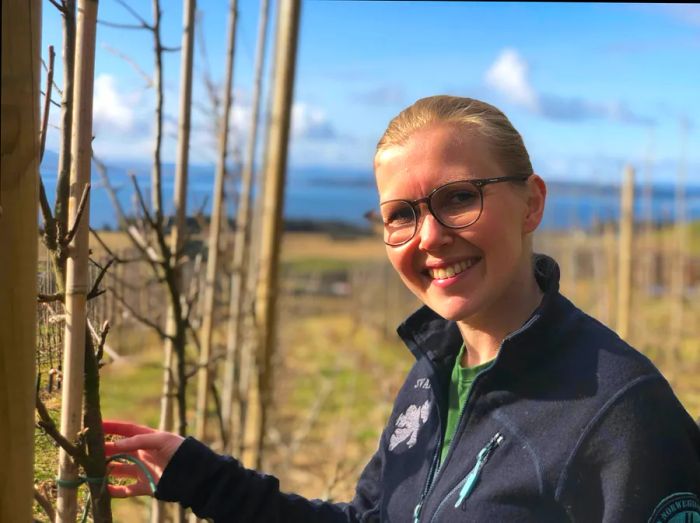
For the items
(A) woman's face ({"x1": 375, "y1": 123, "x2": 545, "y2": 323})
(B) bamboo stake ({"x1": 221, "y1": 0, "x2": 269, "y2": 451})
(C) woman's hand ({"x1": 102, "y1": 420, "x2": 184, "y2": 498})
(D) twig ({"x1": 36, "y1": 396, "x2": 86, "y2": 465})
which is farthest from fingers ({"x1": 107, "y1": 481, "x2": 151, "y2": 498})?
(B) bamboo stake ({"x1": 221, "y1": 0, "x2": 269, "y2": 451})

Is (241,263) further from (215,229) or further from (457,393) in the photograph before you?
(457,393)

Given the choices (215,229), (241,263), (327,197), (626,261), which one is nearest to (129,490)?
(215,229)

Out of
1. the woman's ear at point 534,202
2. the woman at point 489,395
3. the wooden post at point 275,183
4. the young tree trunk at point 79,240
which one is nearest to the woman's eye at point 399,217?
the woman at point 489,395

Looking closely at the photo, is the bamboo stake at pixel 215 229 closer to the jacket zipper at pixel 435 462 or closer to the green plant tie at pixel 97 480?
the green plant tie at pixel 97 480

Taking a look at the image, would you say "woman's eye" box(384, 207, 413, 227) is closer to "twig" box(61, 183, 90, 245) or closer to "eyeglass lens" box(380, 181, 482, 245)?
"eyeglass lens" box(380, 181, 482, 245)

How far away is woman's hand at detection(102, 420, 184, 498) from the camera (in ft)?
3.68

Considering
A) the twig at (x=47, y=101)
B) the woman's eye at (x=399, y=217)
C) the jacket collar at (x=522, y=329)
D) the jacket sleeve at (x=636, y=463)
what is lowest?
the jacket sleeve at (x=636, y=463)

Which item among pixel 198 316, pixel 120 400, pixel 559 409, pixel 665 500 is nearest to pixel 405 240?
pixel 559 409

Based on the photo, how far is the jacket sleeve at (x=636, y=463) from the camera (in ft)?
2.98

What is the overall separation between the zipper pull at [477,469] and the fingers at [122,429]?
1.53ft

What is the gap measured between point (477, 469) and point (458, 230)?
1.05ft

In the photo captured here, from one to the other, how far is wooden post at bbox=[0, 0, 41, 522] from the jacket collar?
59cm

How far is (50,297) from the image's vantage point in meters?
0.95

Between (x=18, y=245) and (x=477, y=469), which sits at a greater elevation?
(x=18, y=245)
